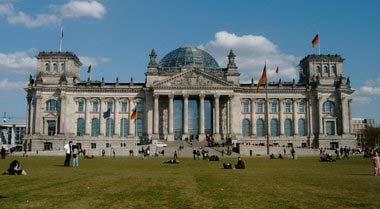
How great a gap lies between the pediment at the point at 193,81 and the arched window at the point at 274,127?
16.4m

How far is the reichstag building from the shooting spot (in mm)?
117812

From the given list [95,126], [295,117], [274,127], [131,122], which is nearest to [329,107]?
[295,117]

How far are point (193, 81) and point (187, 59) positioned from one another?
1452 cm

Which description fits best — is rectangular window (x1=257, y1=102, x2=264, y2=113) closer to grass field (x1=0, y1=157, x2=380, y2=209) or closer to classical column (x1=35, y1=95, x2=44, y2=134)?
classical column (x1=35, y1=95, x2=44, y2=134)

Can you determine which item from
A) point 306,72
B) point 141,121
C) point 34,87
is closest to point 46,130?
point 34,87

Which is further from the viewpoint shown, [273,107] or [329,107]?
[273,107]

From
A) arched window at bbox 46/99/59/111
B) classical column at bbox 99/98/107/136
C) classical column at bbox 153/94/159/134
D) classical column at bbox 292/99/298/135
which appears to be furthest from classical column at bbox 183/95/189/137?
arched window at bbox 46/99/59/111

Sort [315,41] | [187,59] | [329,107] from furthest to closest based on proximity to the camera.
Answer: [187,59] → [329,107] → [315,41]

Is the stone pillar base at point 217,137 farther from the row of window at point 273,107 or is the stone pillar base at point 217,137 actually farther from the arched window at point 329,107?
the arched window at point 329,107

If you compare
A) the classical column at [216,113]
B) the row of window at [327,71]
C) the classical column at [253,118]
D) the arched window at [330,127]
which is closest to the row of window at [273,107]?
the classical column at [253,118]

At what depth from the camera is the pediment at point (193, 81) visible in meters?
118

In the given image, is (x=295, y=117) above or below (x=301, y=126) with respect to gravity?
above

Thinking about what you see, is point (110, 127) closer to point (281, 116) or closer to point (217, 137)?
point (217, 137)

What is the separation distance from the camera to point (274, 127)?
126m
